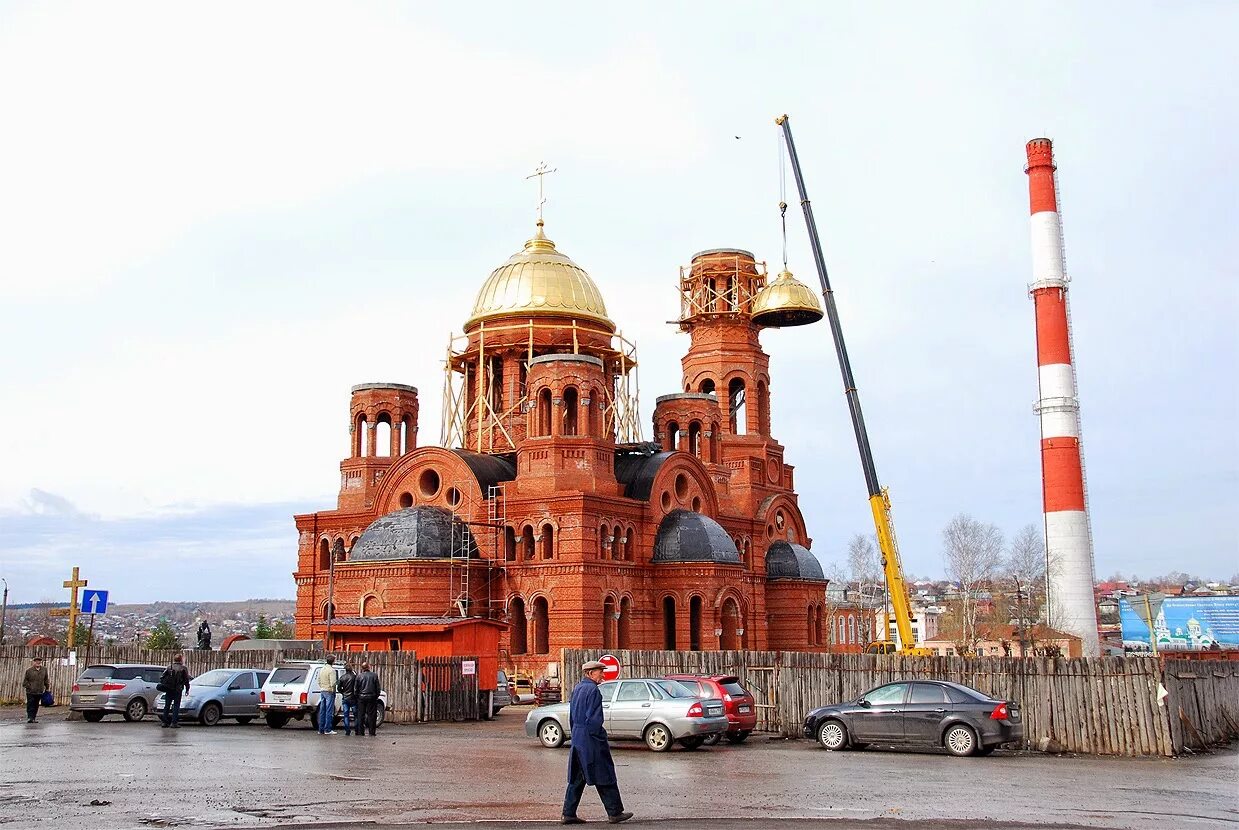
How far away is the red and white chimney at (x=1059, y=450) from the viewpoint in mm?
56312

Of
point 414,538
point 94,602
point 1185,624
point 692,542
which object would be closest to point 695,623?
point 692,542

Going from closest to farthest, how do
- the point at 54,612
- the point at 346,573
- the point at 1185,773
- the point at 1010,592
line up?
the point at 1185,773
the point at 54,612
the point at 346,573
the point at 1010,592

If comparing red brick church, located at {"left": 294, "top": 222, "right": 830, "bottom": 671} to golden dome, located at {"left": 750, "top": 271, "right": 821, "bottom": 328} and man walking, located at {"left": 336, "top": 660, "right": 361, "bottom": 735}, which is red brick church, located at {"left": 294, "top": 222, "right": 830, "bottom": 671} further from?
man walking, located at {"left": 336, "top": 660, "right": 361, "bottom": 735}

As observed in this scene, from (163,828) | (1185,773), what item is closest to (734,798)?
(163,828)

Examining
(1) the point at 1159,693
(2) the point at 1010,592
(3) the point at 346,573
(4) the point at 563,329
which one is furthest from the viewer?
(2) the point at 1010,592

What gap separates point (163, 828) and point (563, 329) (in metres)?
38.2

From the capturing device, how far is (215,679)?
26438 millimetres

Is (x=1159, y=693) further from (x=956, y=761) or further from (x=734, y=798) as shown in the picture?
(x=734, y=798)

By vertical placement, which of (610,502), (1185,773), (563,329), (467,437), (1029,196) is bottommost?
(1185,773)

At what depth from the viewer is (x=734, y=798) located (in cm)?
1414

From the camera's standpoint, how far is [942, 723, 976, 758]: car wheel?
65.0ft

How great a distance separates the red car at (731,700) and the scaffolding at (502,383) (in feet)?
86.2

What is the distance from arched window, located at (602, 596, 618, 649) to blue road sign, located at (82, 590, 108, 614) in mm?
15771

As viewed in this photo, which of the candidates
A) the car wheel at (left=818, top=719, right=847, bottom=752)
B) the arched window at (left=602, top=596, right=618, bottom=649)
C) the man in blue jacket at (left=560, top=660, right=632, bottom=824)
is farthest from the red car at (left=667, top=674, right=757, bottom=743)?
the arched window at (left=602, top=596, right=618, bottom=649)
